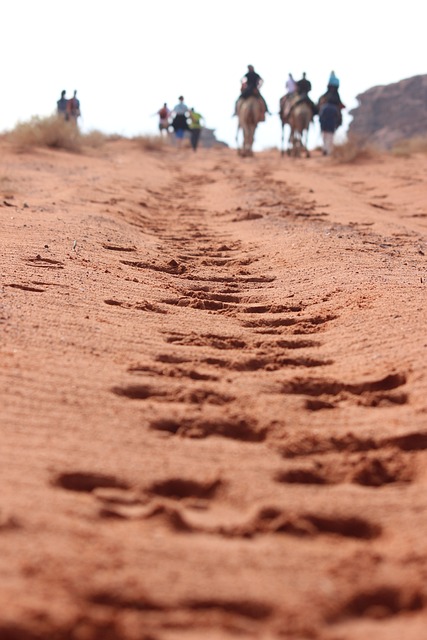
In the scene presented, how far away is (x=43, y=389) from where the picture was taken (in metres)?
3.04

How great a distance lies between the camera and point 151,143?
2712 centimetres

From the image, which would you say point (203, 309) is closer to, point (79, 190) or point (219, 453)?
point (219, 453)

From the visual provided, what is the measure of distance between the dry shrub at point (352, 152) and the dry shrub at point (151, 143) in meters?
8.07

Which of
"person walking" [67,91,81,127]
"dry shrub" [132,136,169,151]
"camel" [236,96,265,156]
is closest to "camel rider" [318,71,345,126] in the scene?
"camel" [236,96,265,156]

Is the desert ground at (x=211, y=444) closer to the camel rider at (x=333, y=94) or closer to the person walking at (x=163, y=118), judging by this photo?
Result: the camel rider at (x=333, y=94)

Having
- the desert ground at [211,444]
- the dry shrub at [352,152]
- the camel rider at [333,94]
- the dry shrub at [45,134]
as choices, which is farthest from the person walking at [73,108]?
the desert ground at [211,444]

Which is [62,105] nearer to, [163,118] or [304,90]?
[163,118]

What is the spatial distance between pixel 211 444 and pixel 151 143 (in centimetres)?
2525

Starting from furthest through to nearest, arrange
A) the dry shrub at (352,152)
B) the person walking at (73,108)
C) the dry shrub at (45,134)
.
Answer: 1. the person walking at (73,108)
2. the dry shrub at (352,152)
3. the dry shrub at (45,134)

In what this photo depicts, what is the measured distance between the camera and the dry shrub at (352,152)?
20062mm

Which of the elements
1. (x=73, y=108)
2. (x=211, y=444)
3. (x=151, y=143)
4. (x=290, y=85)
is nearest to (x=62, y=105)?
(x=73, y=108)

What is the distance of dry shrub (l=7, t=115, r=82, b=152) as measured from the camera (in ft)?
63.9

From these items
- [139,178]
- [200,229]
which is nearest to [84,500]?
[200,229]

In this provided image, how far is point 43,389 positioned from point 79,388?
13 cm
